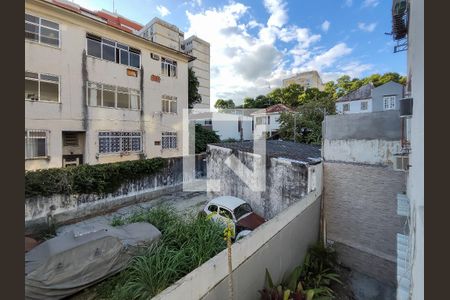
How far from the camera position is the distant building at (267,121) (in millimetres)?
26734

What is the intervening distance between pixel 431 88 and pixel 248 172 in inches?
299

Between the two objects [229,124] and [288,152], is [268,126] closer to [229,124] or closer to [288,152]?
[229,124]

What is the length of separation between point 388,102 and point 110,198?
76.2ft

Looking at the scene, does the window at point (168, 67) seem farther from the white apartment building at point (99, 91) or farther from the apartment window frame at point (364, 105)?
the apartment window frame at point (364, 105)

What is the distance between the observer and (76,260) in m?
3.94

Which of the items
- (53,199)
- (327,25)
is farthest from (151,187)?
(327,25)

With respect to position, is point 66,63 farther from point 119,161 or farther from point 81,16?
point 119,161

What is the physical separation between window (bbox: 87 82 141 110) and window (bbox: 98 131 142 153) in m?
1.44

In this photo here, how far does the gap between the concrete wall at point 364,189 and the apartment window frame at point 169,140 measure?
391 inches

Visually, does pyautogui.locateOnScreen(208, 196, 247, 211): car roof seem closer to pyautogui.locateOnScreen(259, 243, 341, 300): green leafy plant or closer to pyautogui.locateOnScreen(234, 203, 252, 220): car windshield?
pyautogui.locateOnScreen(234, 203, 252, 220): car windshield

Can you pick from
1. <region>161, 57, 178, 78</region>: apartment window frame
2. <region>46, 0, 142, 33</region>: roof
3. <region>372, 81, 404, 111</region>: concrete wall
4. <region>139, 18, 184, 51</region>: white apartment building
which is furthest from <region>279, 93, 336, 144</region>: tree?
<region>46, 0, 142, 33</region>: roof

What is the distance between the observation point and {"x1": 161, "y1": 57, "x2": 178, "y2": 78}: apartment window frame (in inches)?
572

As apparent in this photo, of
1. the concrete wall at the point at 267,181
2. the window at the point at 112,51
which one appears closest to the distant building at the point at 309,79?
the window at the point at 112,51

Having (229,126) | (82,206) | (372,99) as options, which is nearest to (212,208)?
(82,206)
